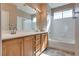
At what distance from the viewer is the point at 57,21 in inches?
99.4

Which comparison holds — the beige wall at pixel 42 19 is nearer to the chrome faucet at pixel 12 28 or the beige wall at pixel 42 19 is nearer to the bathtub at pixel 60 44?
the bathtub at pixel 60 44

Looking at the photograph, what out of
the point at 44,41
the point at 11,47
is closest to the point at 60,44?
the point at 44,41

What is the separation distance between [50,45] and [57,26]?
21.9 inches

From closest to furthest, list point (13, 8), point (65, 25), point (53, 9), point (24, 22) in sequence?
point (13, 8)
point (24, 22)
point (53, 9)
point (65, 25)

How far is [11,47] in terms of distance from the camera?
1.21m

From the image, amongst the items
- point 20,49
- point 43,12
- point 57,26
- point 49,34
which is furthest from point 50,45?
point 20,49

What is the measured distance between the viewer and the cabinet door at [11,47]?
1.08 m

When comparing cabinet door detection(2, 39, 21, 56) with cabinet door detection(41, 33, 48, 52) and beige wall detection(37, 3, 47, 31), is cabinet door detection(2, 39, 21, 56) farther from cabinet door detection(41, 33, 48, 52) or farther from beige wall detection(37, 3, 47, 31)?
beige wall detection(37, 3, 47, 31)

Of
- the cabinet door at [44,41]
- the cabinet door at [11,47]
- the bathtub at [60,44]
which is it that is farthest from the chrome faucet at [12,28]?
the bathtub at [60,44]

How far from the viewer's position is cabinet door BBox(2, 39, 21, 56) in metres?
1.08

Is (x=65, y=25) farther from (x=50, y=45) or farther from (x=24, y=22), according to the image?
(x=24, y=22)

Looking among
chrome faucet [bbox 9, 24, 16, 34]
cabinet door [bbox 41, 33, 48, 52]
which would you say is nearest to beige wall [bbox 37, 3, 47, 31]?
cabinet door [bbox 41, 33, 48, 52]

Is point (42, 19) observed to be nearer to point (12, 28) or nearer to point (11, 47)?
point (12, 28)

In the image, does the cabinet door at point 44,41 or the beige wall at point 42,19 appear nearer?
the cabinet door at point 44,41
